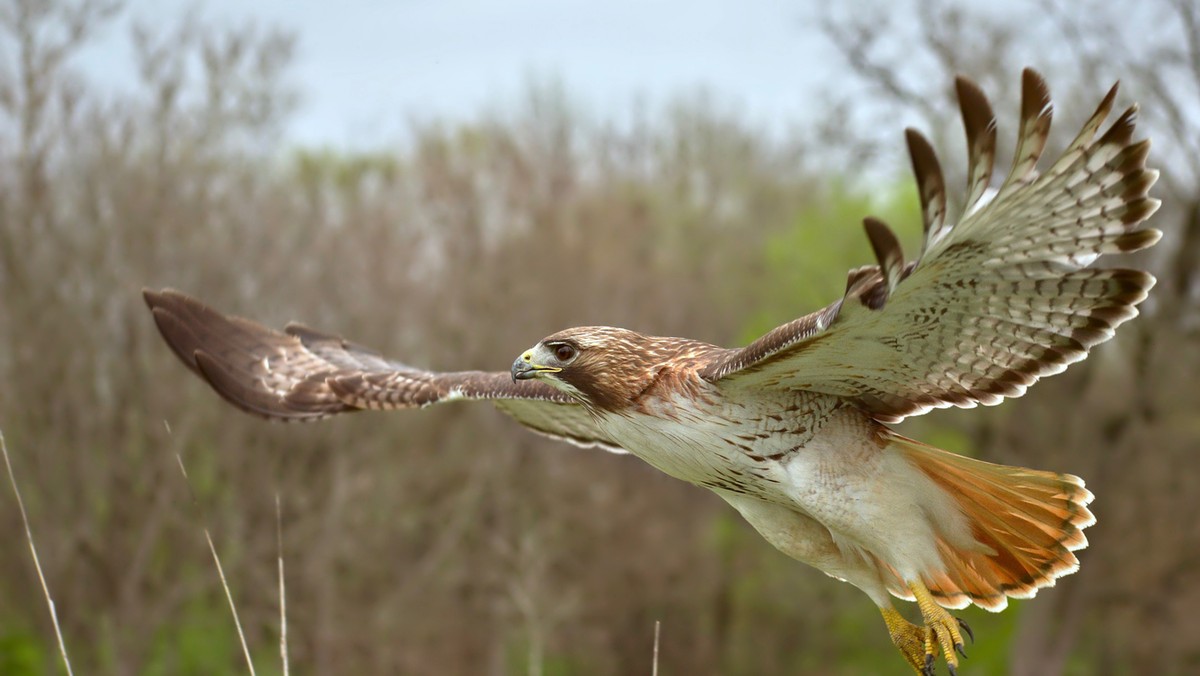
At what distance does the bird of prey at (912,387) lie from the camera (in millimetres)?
4281

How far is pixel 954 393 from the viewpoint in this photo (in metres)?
5.28

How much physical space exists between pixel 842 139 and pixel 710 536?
41.7 feet

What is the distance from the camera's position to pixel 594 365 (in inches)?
223

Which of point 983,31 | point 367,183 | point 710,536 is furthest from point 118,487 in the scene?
point 983,31

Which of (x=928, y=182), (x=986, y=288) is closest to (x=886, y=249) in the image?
(x=928, y=182)

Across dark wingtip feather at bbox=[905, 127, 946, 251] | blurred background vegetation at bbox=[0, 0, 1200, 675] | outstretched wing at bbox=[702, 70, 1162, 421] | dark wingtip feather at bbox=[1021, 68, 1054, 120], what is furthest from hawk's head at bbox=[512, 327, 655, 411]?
blurred background vegetation at bbox=[0, 0, 1200, 675]

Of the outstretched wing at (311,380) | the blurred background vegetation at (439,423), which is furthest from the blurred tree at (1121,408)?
the outstretched wing at (311,380)

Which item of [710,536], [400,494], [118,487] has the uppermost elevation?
[118,487]

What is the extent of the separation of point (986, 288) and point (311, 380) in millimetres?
3971

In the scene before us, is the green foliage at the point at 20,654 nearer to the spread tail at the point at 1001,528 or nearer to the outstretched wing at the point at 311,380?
the outstretched wing at the point at 311,380

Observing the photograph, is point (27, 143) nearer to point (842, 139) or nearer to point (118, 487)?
point (118, 487)

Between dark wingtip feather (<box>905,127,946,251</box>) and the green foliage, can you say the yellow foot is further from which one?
the green foliage

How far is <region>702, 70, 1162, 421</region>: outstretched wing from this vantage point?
3.95 meters

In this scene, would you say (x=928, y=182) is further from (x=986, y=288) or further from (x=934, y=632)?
(x=934, y=632)
